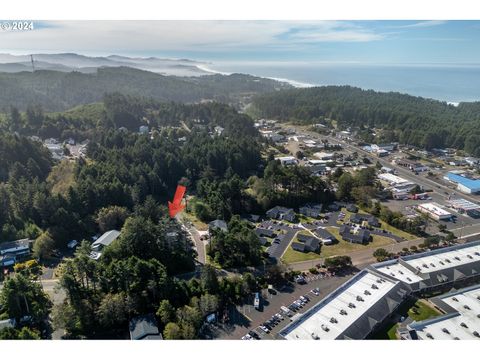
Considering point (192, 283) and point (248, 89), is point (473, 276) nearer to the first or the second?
point (192, 283)

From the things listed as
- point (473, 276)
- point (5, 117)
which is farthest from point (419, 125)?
point (5, 117)

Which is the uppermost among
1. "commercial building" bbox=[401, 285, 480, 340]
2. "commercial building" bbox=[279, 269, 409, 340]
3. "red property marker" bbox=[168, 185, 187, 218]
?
"commercial building" bbox=[279, 269, 409, 340]

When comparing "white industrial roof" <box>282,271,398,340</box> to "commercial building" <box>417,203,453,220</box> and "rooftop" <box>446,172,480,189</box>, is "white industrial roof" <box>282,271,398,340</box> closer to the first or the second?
"commercial building" <box>417,203,453,220</box>

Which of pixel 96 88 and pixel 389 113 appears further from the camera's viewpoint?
pixel 96 88

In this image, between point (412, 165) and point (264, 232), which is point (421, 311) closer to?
point (264, 232)

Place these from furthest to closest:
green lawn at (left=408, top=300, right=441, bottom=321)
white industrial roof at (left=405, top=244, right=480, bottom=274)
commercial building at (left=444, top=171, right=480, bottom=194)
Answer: commercial building at (left=444, top=171, right=480, bottom=194)
white industrial roof at (left=405, top=244, right=480, bottom=274)
green lawn at (left=408, top=300, right=441, bottom=321)

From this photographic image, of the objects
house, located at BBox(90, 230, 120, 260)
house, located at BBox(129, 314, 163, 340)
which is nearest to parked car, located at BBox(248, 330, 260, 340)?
house, located at BBox(129, 314, 163, 340)

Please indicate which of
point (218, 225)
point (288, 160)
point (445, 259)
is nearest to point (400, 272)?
point (445, 259)
